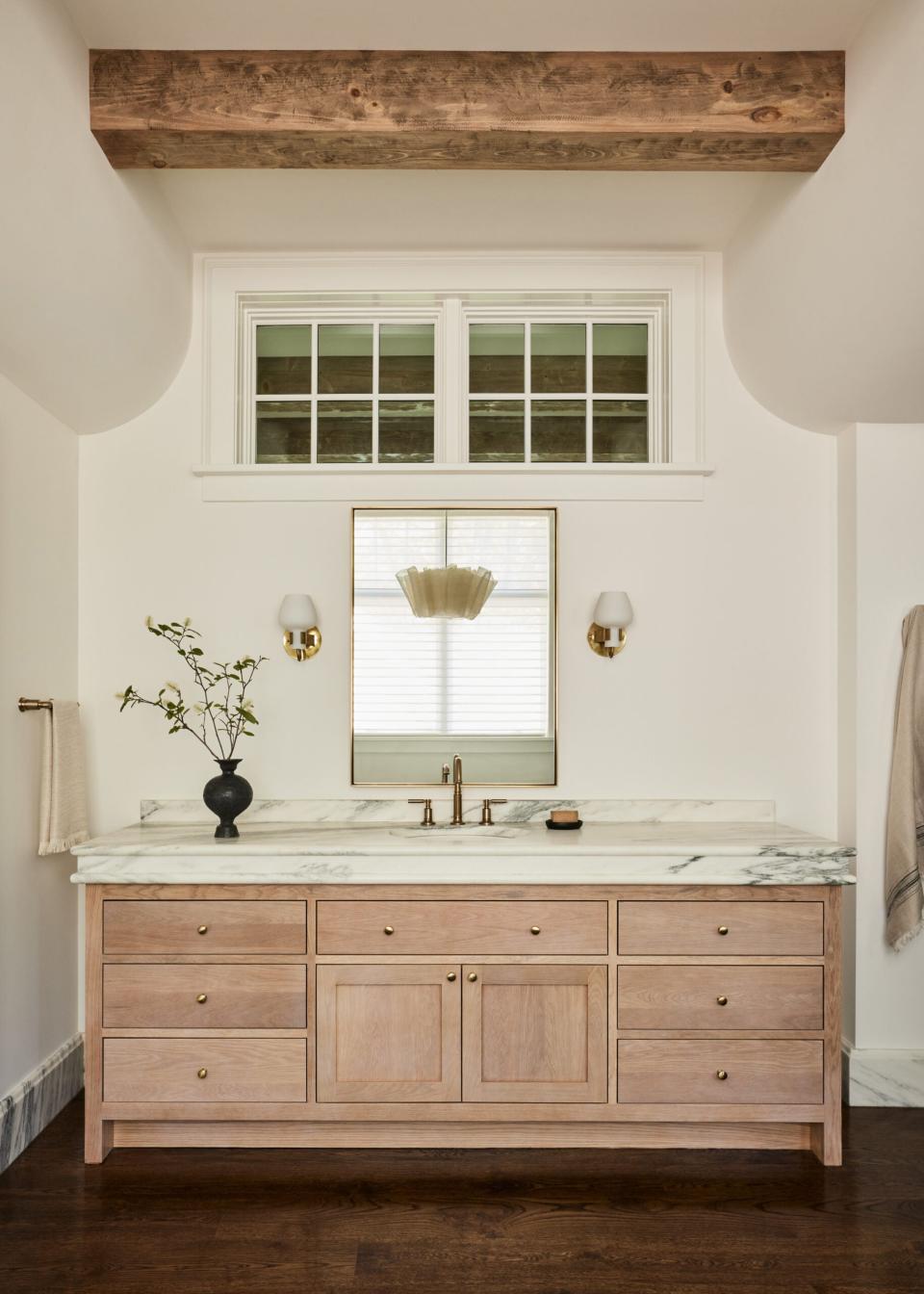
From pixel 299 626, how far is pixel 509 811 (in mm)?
992

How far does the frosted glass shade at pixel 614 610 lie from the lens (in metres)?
3.42

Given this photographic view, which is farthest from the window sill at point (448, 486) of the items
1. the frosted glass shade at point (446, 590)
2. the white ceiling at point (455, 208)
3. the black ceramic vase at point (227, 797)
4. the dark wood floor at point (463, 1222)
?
the dark wood floor at point (463, 1222)

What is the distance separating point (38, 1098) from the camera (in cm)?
300

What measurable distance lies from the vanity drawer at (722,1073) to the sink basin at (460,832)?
27.9 inches

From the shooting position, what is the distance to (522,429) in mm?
3629

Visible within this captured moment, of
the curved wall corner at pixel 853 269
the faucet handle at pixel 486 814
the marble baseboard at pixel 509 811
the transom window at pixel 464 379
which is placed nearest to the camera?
the curved wall corner at pixel 853 269

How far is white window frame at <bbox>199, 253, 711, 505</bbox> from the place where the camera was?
11.6 feet

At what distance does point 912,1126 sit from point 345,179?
3458 millimetres

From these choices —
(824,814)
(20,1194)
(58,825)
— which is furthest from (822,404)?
(20,1194)

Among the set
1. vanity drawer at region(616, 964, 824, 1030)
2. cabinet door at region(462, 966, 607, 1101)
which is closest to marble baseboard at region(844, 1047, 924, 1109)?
vanity drawer at region(616, 964, 824, 1030)

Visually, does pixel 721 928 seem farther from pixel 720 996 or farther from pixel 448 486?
pixel 448 486

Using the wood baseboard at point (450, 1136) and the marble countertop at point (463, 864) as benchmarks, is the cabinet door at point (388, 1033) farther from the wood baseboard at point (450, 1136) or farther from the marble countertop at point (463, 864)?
the marble countertop at point (463, 864)

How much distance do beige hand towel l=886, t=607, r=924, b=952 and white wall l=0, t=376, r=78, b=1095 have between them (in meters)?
2.79

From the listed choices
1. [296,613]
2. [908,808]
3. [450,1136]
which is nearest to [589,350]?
[296,613]
